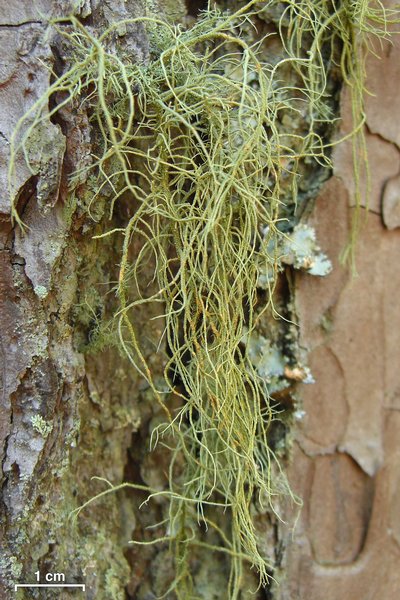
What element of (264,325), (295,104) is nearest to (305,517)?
(264,325)

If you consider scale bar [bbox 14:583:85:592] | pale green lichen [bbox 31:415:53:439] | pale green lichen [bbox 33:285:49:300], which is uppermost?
pale green lichen [bbox 33:285:49:300]

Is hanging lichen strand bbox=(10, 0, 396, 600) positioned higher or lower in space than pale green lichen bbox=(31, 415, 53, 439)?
higher

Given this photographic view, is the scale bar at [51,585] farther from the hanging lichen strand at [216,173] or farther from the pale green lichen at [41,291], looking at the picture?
the pale green lichen at [41,291]

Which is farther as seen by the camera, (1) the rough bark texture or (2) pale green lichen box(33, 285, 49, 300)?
(1) the rough bark texture

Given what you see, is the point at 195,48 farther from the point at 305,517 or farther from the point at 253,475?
the point at 305,517

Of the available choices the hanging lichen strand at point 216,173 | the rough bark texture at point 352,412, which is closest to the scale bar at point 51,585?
the hanging lichen strand at point 216,173

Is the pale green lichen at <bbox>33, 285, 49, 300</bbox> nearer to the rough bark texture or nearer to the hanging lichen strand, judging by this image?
the hanging lichen strand

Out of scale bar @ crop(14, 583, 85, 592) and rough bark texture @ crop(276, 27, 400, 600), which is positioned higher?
rough bark texture @ crop(276, 27, 400, 600)

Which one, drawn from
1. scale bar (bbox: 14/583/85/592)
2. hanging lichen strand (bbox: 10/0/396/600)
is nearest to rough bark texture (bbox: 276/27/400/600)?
hanging lichen strand (bbox: 10/0/396/600)

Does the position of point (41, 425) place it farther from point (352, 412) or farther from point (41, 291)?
point (352, 412)
